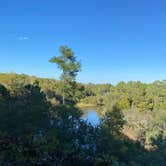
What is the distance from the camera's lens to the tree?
65.1ft

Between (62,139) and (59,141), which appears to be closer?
(59,141)

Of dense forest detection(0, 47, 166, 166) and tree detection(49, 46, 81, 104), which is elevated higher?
tree detection(49, 46, 81, 104)

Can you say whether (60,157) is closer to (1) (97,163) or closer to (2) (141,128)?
(1) (97,163)

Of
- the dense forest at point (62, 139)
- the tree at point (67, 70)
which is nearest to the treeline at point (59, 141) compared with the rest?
the dense forest at point (62, 139)

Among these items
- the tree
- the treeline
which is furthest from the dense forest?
the tree

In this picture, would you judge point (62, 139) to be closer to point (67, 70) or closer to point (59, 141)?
point (59, 141)

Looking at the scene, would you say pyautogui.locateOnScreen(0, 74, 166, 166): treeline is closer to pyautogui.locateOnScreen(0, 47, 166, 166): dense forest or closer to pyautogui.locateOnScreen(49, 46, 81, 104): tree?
pyautogui.locateOnScreen(0, 47, 166, 166): dense forest

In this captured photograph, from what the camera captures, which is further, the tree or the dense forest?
the tree

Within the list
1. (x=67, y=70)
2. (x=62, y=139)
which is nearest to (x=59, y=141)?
(x=62, y=139)

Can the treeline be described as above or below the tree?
below

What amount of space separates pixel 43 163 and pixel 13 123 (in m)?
3.54

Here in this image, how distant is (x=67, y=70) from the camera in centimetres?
2006

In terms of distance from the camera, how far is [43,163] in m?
2.80

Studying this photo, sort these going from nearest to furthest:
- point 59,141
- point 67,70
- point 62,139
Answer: point 59,141, point 62,139, point 67,70
